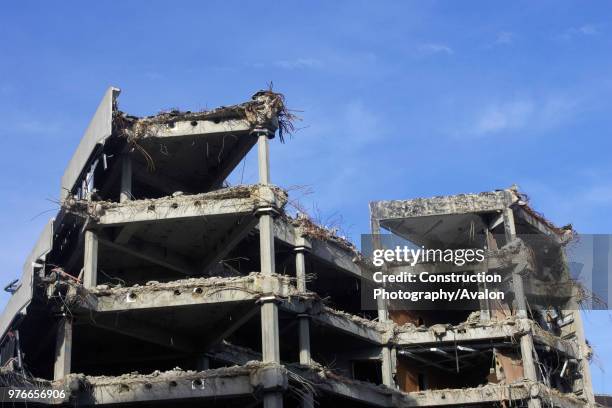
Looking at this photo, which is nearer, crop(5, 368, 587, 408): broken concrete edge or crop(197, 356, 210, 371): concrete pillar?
crop(5, 368, 587, 408): broken concrete edge

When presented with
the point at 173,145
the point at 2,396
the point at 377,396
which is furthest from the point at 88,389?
the point at 377,396

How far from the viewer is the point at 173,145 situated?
33.3 metres

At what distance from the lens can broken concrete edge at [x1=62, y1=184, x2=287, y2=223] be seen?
3100 cm

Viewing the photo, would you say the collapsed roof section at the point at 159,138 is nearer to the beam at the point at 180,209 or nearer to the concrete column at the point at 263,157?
the concrete column at the point at 263,157

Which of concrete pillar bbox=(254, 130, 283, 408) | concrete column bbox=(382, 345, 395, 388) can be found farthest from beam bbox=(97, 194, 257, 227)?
concrete column bbox=(382, 345, 395, 388)

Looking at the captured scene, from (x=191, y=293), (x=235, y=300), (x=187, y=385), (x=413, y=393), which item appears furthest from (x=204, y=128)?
(x=413, y=393)

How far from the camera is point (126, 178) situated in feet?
107

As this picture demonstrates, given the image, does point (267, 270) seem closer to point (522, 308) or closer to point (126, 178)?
point (126, 178)

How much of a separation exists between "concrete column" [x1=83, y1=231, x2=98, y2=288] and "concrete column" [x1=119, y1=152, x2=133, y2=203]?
168 cm

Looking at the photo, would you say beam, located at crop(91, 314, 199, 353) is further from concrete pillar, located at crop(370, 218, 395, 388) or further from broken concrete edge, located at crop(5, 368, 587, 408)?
concrete pillar, located at crop(370, 218, 395, 388)

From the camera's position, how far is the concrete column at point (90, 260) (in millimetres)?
30234

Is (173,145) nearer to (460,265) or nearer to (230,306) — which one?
(230,306)

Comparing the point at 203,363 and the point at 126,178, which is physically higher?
the point at 126,178

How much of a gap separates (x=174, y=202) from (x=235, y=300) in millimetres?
3787
